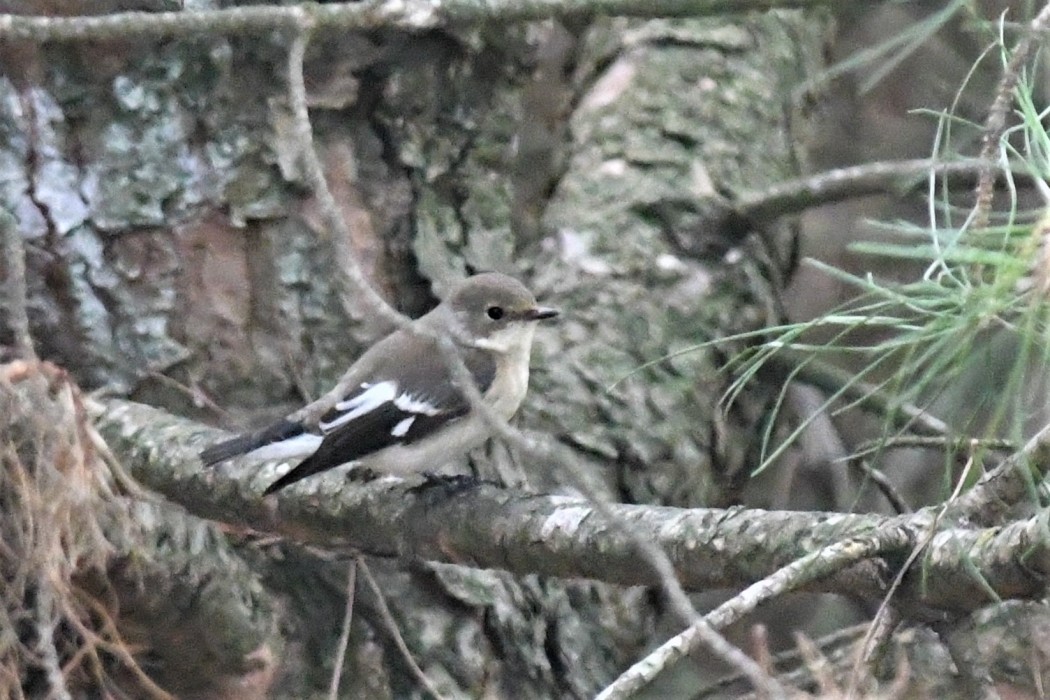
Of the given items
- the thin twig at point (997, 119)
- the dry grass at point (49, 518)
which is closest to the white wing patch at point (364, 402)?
the dry grass at point (49, 518)

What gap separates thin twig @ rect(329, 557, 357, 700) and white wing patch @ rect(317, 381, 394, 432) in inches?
9.9

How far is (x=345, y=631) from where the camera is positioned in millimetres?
2660

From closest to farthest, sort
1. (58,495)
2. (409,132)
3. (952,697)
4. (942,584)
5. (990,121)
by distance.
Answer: (990,121), (942,584), (58,495), (952,697), (409,132)

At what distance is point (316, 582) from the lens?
2779 mm

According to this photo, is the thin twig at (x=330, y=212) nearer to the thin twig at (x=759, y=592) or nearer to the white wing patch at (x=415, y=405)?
the thin twig at (x=759, y=592)

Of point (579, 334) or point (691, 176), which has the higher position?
point (691, 176)

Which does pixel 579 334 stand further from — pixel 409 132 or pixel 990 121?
pixel 990 121

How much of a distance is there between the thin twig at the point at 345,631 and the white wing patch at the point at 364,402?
25 cm

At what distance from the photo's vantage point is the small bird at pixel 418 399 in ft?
8.73

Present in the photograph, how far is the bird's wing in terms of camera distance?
273 cm

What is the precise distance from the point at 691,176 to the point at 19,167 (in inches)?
53.6

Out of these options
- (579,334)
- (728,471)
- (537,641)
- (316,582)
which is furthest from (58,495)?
(728,471)

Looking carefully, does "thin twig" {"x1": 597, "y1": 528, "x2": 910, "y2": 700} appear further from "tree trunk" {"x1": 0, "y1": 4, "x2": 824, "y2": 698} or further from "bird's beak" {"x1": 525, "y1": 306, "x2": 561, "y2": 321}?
"bird's beak" {"x1": 525, "y1": 306, "x2": 561, "y2": 321}

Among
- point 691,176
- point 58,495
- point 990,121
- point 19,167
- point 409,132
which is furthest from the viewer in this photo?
point 691,176
